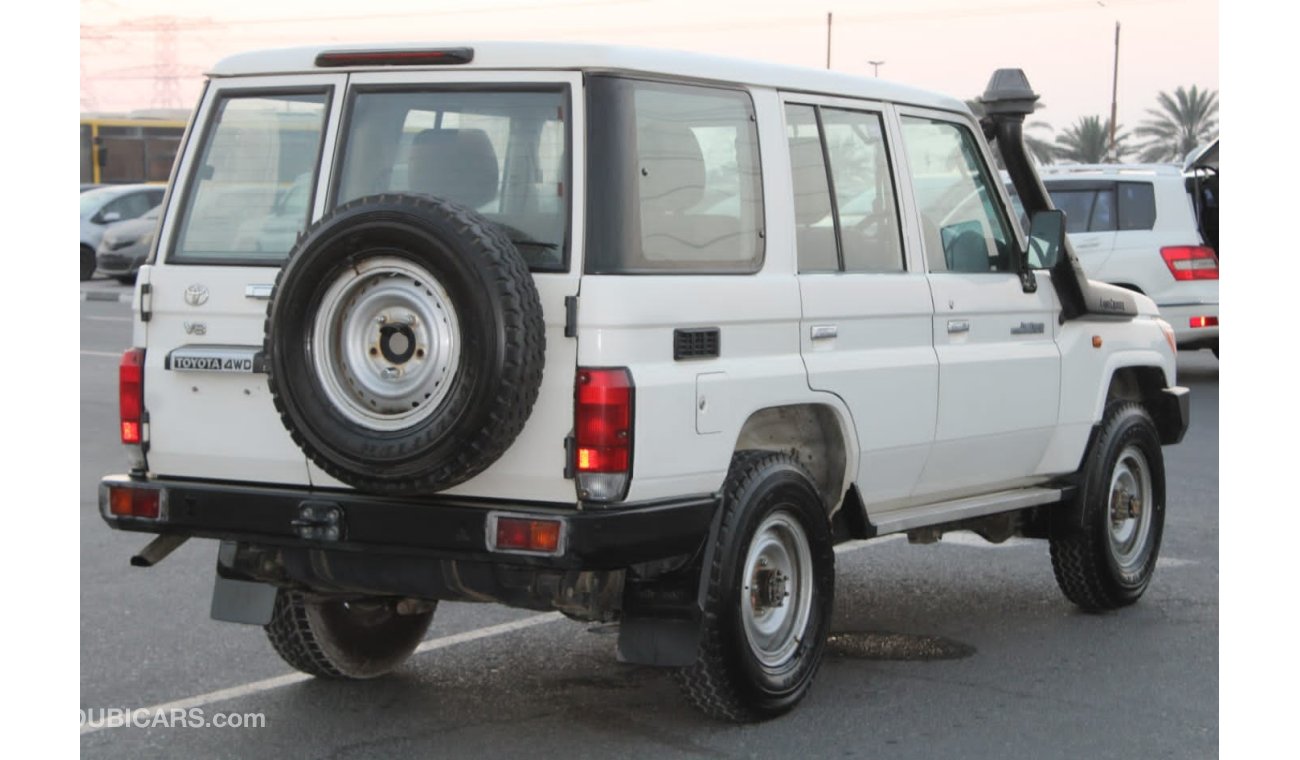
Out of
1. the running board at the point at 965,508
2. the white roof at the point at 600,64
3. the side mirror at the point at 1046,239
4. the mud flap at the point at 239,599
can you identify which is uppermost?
the white roof at the point at 600,64

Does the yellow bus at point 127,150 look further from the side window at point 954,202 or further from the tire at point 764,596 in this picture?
the tire at point 764,596

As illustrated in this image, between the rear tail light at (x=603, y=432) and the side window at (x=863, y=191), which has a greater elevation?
the side window at (x=863, y=191)

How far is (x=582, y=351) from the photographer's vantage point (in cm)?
527

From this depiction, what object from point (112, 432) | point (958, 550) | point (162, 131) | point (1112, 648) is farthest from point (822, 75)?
point (162, 131)

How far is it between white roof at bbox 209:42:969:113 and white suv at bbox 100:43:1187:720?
0.04ft

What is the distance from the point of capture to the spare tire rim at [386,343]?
527cm

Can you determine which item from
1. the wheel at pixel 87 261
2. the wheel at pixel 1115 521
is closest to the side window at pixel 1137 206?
the wheel at pixel 1115 521

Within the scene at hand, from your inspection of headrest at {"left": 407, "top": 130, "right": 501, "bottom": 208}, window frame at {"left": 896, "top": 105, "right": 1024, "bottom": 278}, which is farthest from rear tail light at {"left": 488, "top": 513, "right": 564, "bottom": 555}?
window frame at {"left": 896, "top": 105, "right": 1024, "bottom": 278}

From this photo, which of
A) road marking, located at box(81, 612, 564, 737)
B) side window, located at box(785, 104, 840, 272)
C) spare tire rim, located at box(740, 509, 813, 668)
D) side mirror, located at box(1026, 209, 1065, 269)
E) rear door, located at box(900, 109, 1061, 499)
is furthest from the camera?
side mirror, located at box(1026, 209, 1065, 269)

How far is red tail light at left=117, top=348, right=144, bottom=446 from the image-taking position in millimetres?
5938

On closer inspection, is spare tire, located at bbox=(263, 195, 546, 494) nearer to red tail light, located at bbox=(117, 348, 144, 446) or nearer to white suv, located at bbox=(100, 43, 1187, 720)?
white suv, located at bbox=(100, 43, 1187, 720)

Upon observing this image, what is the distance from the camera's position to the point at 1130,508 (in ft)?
26.3

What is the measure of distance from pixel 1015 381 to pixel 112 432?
312 inches

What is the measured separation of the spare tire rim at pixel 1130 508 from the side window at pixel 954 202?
1.23 meters
